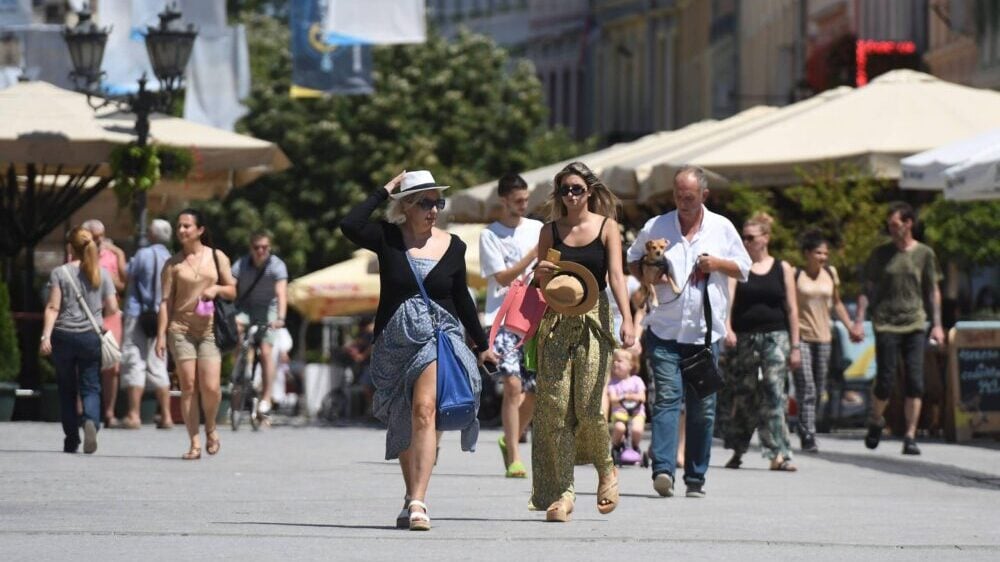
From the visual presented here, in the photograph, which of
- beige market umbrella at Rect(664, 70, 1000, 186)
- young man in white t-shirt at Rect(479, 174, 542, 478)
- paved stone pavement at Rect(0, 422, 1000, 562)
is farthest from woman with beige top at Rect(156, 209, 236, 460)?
beige market umbrella at Rect(664, 70, 1000, 186)

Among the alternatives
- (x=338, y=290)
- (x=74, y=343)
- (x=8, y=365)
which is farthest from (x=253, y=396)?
(x=338, y=290)

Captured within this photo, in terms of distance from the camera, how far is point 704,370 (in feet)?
48.5

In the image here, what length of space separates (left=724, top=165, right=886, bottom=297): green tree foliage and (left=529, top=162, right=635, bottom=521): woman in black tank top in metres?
12.6

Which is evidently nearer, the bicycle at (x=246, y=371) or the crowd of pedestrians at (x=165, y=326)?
the crowd of pedestrians at (x=165, y=326)

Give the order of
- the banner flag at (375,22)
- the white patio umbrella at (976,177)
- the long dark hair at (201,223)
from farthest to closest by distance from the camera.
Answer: the banner flag at (375,22) → the white patio umbrella at (976,177) → the long dark hair at (201,223)

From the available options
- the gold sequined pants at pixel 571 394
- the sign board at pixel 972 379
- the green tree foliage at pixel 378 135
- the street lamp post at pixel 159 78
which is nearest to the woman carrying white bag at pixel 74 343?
the street lamp post at pixel 159 78

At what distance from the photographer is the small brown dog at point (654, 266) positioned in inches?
Answer: 579

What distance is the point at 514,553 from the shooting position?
10.9m

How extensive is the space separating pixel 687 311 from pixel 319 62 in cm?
2091

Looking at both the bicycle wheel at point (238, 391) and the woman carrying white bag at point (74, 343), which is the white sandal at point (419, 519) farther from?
the bicycle wheel at point (238, 391)

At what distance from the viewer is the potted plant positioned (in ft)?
82.3

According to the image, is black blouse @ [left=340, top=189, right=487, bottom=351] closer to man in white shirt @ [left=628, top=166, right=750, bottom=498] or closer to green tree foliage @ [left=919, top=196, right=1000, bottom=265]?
man in white shirt @ [left=628, top=166, right=750, bottom=498]

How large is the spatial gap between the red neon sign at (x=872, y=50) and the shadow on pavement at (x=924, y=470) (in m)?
23.7

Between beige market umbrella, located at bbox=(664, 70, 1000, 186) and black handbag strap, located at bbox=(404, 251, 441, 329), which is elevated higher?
beige market umbrella, located at bbox=(664, 70, 1000, 186)
